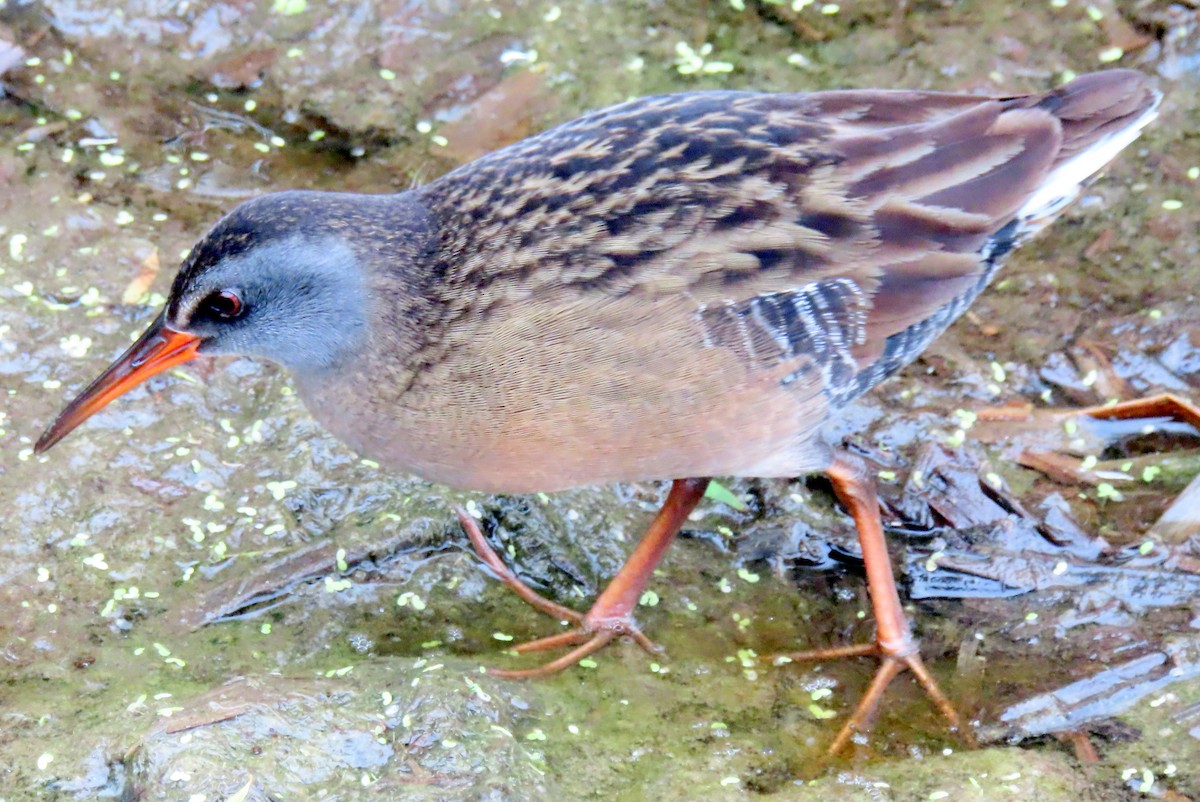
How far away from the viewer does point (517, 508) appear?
3652mm

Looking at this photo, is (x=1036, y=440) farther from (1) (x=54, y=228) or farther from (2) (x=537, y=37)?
(1) (x=54, y=228)

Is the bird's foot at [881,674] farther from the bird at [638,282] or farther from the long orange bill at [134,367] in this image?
the long orange bill at [134,367]

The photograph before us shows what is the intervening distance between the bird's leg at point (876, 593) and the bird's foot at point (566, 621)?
434 mm

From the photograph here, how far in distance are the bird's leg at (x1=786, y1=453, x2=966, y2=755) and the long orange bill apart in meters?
1.58

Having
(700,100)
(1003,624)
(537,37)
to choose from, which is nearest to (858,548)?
(1003,624)

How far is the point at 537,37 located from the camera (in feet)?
16.1

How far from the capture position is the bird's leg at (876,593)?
3303mm

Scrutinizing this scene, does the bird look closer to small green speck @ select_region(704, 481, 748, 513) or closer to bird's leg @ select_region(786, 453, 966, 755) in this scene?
bird's leg @ select_region(786, 453, 966, 755)

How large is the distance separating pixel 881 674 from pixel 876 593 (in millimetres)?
202

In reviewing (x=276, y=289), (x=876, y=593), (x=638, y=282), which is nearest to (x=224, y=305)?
(x=276, y=289)

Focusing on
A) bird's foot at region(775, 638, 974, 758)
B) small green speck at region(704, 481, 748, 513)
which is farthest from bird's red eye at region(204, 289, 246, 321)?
bird's foot at region(775, 638, 974, 758)

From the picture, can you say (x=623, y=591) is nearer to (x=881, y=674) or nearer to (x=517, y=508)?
(x=517, y=508)

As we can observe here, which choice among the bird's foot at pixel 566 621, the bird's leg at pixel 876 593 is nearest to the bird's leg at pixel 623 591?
the bird's foot at pixel 566 621

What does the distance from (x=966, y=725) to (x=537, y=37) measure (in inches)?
116
